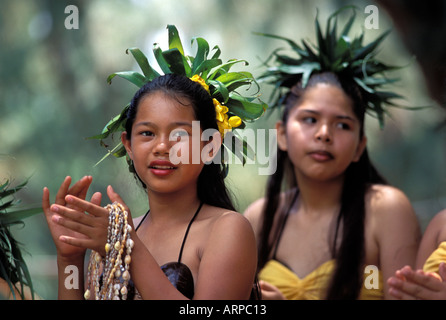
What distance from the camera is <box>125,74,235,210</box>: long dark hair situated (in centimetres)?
205

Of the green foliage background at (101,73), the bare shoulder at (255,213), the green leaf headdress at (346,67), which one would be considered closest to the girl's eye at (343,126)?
the green leaf headdress at (346,67)

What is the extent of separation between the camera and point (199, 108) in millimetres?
2061

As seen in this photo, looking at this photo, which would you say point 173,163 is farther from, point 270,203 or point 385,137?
point 385,137

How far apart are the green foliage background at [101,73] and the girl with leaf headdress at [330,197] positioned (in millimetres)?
2450

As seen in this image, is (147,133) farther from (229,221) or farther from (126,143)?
(229,221)

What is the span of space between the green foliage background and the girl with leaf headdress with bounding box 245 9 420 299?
8.04ft

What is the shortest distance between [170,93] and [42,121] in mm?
4592

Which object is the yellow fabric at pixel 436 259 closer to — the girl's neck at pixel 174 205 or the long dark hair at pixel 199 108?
the long dark hair at pixel 199 108

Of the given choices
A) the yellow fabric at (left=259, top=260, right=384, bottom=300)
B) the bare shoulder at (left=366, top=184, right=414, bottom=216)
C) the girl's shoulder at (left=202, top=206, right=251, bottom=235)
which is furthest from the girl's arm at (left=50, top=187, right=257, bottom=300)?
the bare shoulder at (left=366, top=184, right=414, bottom=216)

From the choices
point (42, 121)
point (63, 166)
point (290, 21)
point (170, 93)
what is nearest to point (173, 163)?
point (170, 93)

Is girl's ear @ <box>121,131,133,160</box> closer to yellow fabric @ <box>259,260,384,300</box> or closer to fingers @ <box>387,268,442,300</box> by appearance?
fingers @ <box>387,268,442,300</box>

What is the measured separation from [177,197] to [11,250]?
0.59m

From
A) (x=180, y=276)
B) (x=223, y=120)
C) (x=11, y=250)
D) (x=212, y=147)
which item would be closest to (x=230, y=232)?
(x=180, y=276)

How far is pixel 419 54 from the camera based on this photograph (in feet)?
14.1
